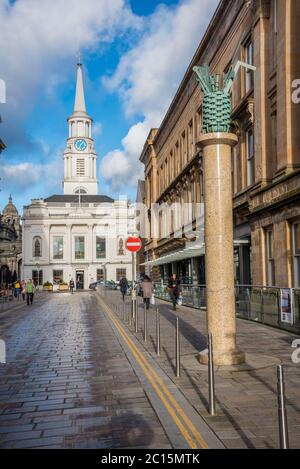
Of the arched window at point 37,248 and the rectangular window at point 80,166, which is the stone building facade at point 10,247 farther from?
the rectangular window at point 80,166

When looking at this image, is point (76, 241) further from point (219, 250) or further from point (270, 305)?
point (219, 250)

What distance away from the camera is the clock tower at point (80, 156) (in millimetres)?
100000

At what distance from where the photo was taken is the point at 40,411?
21.7 feet

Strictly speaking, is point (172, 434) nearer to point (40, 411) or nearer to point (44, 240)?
point (40, 411)

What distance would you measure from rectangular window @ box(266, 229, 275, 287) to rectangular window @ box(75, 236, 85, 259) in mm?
67647

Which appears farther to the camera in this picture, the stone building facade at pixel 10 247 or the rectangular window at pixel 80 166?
the rectangular window at pixel 80 166

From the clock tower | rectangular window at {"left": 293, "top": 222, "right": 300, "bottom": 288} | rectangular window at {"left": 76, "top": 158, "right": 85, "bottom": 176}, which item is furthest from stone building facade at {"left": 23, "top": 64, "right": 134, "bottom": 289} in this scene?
rectangular window at {"left": 293, "top": 222, "right": 300, "bottom": 288}

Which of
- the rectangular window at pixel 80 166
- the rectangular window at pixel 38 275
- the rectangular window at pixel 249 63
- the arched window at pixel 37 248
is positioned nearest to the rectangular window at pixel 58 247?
the arched window at pixel 37 248

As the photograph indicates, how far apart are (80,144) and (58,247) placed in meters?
27.0

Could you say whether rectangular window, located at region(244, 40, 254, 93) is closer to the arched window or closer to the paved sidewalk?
the paved sidewalk

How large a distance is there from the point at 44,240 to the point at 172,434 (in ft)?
265

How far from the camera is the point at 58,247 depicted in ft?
278

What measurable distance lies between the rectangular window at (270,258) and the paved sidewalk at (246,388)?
5.73 metres

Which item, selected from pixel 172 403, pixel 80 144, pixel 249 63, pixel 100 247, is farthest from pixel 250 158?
pixel 80 144
